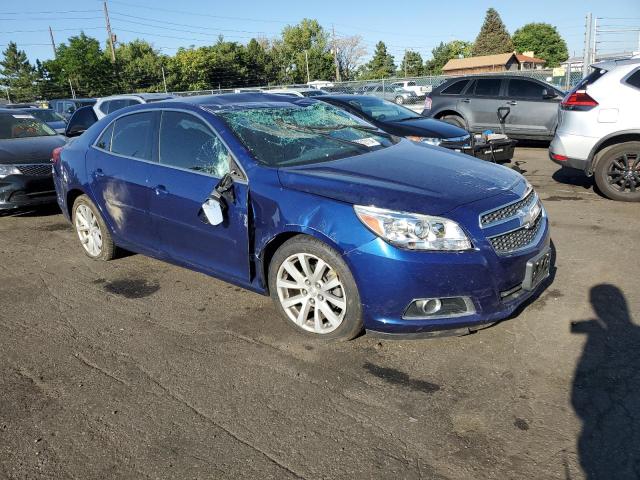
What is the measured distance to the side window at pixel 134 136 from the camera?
4.47 metres

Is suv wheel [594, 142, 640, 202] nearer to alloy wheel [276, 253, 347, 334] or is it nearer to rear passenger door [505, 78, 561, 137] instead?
rear passenger door [505, 78, 561, 137]

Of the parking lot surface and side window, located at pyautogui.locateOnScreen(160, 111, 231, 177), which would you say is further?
side window, located at pyautogui.locateOnScreen(160, 111, 231, 177)

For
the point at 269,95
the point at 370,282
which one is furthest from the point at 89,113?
the point at 370,282

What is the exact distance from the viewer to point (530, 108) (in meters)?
11.0

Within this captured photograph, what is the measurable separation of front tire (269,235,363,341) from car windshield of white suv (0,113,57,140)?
6.79 metres

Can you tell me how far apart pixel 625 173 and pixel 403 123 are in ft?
10.3

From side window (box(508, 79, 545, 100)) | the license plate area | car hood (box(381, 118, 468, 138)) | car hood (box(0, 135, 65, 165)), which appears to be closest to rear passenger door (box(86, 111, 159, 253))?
the license plate area

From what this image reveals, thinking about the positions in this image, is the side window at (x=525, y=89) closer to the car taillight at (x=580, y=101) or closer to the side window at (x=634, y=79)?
the car taillight at (x=580, y=101)

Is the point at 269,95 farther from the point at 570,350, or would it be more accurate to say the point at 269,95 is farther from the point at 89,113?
the point at 89,113

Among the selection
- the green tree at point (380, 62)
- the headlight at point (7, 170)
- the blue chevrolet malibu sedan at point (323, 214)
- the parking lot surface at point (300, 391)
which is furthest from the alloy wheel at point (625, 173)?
the green tree at point (380, 62)

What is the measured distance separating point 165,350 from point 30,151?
5.58 meters

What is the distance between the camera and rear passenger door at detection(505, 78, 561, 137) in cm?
1081

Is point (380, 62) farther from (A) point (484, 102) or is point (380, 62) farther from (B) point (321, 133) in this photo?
(B) point (321, 133)

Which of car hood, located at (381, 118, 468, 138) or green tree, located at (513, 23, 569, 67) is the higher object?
green tree, located at (513, 23, 569, 67)
